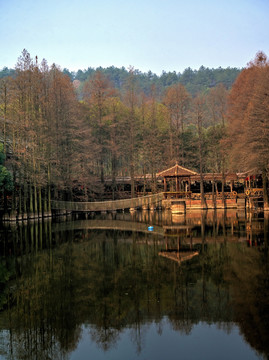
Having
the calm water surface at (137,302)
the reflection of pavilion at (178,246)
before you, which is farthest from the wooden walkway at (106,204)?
the calm water surface at (137,302)

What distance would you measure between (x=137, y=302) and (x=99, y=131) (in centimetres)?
3862

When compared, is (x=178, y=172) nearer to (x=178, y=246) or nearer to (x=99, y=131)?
(x=99, y=131)

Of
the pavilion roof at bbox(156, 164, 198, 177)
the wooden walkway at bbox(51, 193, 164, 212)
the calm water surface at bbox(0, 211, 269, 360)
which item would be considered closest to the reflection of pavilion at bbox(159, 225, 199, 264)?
the calm water surface at bbox(0, 211, 269, 360)

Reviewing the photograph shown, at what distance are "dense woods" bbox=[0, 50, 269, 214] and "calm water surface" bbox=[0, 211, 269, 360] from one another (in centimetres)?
1553

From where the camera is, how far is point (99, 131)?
46.3 metres

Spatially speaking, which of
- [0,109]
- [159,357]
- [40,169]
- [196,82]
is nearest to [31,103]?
[0,109]

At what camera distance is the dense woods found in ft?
100

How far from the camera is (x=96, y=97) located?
4588cm

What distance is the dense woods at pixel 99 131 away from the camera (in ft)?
100

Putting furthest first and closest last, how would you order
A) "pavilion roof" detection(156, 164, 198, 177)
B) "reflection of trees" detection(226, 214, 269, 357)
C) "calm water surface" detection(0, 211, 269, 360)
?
1. "pavilion roof" detection(156, 164, 198, 177)
2. "reflection of trees" detection(226, 214, 269, 357)
3. "calm water surface" detection(0, 211, 269, 360)

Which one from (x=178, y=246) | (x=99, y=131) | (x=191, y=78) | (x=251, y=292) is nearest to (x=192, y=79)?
(x=191, y=78)

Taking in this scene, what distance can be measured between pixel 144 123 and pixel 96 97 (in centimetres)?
718

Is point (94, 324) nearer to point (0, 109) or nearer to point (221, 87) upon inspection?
point (0, 109)

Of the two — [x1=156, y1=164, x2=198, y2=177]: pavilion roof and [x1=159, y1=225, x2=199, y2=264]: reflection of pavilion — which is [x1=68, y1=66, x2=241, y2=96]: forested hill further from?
[x1=159, y1=225, x2=199, y2=264]: reflection of pavilion
